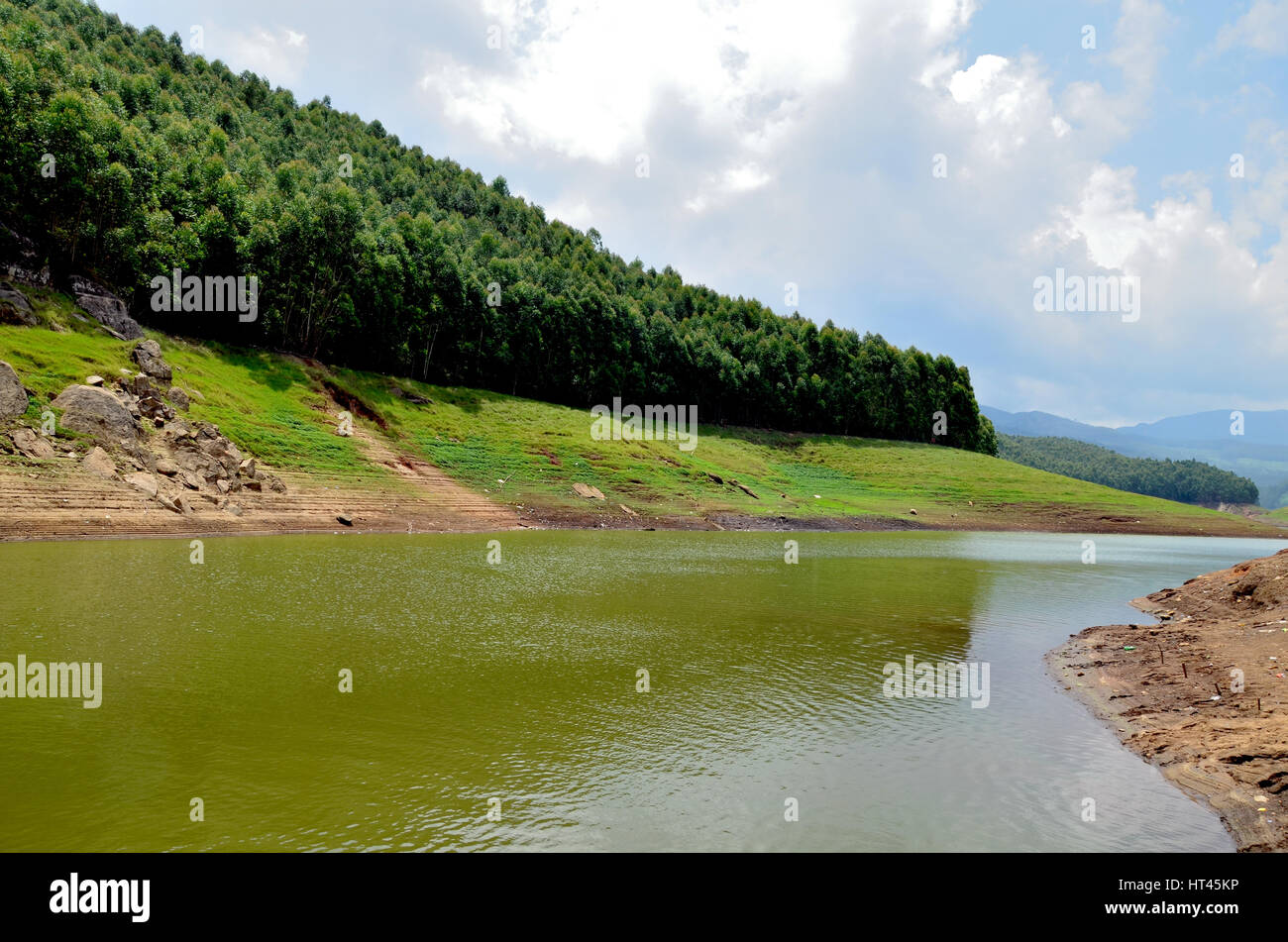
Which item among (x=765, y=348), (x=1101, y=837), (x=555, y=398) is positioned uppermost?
(x=765, y=348)

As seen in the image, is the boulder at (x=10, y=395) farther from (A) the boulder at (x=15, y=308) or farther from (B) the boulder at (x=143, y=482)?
(A) the boulder at (x=15, y=308)

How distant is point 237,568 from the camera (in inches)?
975

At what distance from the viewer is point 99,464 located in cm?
3403

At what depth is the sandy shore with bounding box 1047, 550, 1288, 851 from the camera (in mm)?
9312

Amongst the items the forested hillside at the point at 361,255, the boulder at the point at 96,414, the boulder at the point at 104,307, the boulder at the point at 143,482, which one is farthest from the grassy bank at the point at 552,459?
the forested hillside at the point at 361,255

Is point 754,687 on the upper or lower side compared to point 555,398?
lower

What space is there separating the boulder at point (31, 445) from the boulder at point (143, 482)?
3231mm

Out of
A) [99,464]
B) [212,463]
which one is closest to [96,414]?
[99,464]

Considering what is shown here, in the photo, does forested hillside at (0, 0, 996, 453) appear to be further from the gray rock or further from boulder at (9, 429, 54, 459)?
boulder at (9, 429, 54, 459)

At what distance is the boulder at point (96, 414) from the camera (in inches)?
1380
